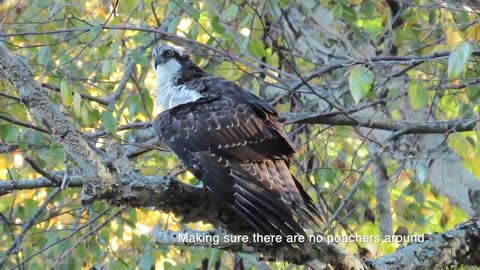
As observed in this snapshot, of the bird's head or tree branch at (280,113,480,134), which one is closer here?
tree branch at (280,113,480,134)

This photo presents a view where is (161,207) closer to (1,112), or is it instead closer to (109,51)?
(1,112)

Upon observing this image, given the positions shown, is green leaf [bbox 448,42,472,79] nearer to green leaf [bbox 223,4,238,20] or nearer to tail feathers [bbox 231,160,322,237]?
tail feathers [bbox 231,160,322,237]

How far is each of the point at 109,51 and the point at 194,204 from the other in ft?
8.61

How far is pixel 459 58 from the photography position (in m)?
3.84

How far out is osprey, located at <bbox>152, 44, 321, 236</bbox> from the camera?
4246mm

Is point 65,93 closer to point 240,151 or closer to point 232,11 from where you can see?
A: point 240,151

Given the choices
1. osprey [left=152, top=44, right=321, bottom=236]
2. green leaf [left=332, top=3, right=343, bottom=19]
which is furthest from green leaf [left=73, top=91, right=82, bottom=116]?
green leaf [left=332, top=3, right=343, bottom=19]

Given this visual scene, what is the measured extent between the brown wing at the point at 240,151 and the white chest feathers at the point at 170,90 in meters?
0.21

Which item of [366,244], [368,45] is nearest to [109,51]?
[368,45]

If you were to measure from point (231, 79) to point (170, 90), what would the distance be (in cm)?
45

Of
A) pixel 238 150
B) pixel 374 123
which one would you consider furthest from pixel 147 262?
pixel 374 123

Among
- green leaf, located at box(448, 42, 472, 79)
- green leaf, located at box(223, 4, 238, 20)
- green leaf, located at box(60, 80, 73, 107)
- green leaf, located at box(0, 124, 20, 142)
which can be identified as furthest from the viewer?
green leaf, located at box(223, 4, 238, 20)

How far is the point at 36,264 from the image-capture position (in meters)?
5.67

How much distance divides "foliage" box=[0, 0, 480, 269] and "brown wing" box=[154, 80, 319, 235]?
0.25 m
